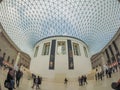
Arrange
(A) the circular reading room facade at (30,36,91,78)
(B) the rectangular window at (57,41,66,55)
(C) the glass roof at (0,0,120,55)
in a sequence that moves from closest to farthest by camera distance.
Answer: (A) the circular reading room facade at (30,36,91,78)
(C) the glass roof at (0,0,120,55)
(B) the rectangular window at (57,41,66,55)

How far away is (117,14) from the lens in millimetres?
45031

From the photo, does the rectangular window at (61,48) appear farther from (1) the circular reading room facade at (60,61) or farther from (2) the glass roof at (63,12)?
(2) the glass roof at (63,12)

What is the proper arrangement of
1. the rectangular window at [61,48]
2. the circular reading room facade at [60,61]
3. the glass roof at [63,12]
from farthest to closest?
the rectangular window at [61,48]
the glass roof at [63,12]
the circular reading room facade at [60,61]

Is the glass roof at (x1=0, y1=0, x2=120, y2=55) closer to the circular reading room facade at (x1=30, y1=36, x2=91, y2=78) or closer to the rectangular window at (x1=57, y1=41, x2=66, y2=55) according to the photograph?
the rectangular window at (x1=57, y1=41, x2=66, y2=55)

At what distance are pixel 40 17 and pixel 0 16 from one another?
12.2 meters

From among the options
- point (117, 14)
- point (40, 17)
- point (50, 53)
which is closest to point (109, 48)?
point (117, 14)

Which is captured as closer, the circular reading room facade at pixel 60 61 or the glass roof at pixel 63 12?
the circular reading room facade at pixel 60 61

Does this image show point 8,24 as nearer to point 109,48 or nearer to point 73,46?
point 73,46

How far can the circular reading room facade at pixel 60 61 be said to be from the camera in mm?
42688

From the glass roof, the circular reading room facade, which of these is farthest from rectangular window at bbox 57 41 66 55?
the glass roof

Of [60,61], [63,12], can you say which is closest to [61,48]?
[60,61]

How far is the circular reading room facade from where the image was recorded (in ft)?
140

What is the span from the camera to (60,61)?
4438cm

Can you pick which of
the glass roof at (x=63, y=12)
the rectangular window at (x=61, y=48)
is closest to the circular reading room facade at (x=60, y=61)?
the rectangular window at (x=61, y=48)
